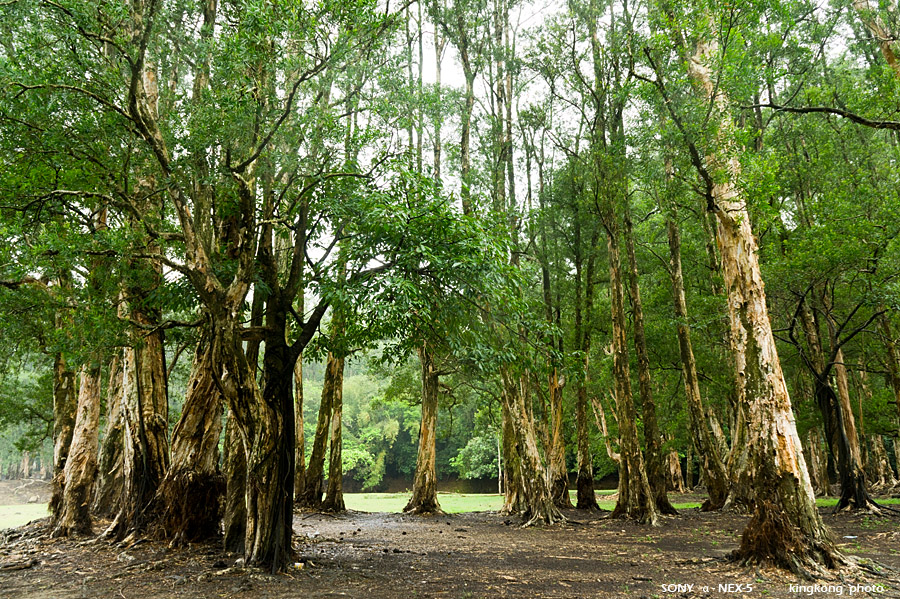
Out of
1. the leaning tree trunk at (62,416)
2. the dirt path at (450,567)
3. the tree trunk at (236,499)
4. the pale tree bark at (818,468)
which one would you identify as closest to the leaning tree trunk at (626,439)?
the dirt path at (450,567)

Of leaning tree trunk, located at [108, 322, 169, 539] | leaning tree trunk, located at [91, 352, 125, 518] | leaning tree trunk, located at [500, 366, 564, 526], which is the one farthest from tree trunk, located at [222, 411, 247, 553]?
leaning tree trunk, located at [500, 366, 564, 526]

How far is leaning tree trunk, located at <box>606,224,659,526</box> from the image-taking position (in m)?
14.4

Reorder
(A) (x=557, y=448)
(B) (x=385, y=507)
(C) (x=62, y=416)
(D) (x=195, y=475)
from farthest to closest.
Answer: (B) (x=385, y=507)
(A) (x=557, y=448)
(C) (x=62, y=416)
(D) (x=195, y=475)

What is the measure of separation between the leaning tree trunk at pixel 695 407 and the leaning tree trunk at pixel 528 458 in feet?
18.5

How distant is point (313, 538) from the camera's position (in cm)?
1138

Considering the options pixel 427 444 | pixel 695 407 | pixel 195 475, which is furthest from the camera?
pixel 427 444

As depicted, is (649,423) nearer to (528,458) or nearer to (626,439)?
(626,439)

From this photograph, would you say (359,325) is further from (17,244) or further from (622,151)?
(622,151)

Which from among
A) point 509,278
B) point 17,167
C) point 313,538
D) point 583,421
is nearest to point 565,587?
point 509,278

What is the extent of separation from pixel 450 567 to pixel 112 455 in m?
8.01

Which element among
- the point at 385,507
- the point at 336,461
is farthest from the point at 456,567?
the point at 385,507

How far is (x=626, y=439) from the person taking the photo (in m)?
14.8

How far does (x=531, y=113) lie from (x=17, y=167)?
15.9 metres

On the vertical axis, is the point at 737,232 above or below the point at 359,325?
above
